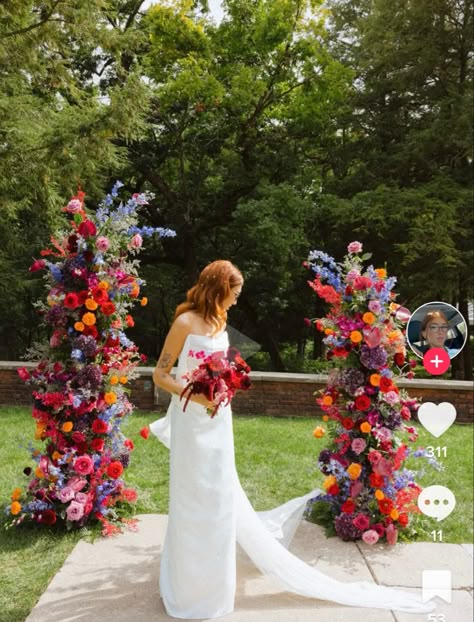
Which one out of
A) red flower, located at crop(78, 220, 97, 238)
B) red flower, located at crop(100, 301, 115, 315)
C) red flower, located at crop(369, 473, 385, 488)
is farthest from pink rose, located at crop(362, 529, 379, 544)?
red flower, located at crop(78, 220, 97, 238)

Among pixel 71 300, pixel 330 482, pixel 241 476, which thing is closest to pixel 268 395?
pixel 241 476

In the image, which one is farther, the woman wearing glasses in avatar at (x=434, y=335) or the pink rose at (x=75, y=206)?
the pink rose at (x=75, y=206)

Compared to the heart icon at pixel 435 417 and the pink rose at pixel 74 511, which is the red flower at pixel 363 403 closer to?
the heart icon at pixel 435 417

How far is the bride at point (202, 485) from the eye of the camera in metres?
2.81

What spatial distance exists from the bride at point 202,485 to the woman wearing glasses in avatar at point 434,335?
39.7 inches

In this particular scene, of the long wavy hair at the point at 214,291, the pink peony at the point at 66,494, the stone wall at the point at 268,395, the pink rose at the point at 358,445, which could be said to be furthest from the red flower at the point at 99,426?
the stone wall at the point at 268,395

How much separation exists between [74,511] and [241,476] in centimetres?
201

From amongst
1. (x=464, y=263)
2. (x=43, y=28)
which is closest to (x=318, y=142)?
→ (x=464, y=263)

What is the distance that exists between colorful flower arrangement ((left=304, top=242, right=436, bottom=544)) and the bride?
3.11 ft

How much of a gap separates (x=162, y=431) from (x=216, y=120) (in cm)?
1041

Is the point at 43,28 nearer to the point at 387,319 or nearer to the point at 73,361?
the point at 73,361

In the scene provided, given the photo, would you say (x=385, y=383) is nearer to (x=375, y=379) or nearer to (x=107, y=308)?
(x=375, y=379)

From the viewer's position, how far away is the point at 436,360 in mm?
2057

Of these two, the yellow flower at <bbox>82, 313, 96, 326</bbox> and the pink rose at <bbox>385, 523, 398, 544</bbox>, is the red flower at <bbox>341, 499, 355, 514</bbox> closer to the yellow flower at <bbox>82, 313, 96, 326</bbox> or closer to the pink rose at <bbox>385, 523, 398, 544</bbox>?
the pink rose at <bbox>385, 523, 398, 544</bbox>
